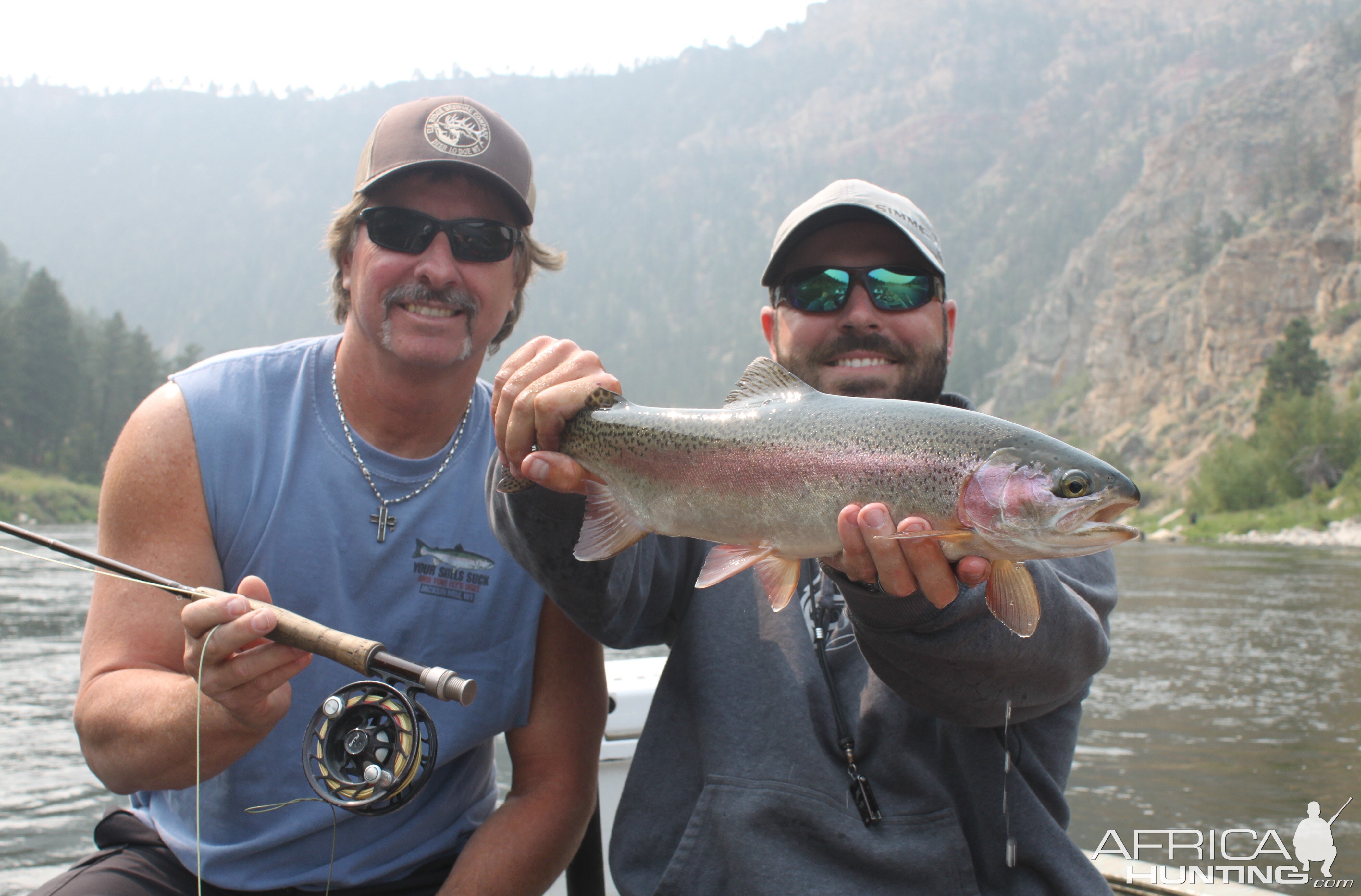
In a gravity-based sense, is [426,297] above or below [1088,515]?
above

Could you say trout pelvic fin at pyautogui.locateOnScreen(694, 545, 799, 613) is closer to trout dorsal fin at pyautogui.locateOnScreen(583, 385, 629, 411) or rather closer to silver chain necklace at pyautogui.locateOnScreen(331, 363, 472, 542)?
trout dorsal fin at pyautogui.locateOnScreen(583, 385, 629, 411)

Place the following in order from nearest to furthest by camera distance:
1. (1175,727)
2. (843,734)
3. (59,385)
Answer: (843,734), (1175,727), (59,385)

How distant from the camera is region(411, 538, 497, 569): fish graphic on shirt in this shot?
11.3ft

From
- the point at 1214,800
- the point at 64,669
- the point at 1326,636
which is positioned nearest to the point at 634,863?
the point at 1214,800

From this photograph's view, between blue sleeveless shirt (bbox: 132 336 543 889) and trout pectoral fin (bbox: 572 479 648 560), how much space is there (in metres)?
0.75

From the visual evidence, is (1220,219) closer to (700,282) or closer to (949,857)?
(949,857)

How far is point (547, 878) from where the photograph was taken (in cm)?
337

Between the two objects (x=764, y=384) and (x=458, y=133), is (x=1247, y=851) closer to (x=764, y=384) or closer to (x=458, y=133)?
(x=764, y=384)

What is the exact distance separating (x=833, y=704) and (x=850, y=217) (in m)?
1.78

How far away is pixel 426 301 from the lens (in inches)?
137

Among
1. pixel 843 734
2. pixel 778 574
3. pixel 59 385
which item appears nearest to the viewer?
pixel 778 574

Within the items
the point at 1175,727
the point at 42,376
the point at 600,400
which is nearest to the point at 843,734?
the point at 600,400

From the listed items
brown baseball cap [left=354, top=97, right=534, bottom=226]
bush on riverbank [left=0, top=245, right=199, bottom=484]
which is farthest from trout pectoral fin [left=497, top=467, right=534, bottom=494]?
bush on riverbank [left=0, top=245, right=199, bottom=484]

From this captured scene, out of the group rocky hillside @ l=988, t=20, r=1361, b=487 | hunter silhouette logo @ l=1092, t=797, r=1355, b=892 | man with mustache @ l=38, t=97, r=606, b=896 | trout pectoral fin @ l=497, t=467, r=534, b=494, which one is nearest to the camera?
trout pectoral fin @ l=497, t=467, r=534, b=494
